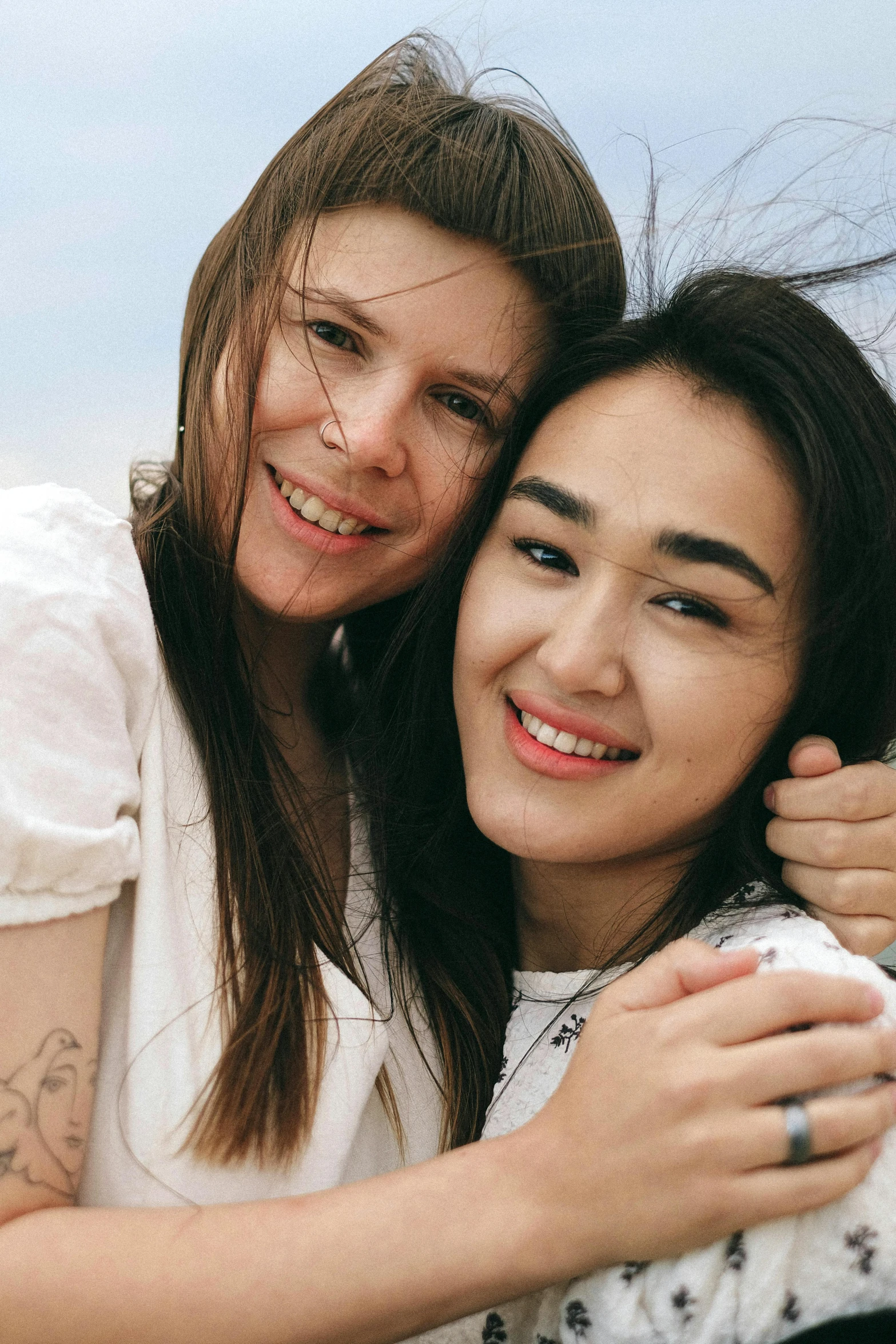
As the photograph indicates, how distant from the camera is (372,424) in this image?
1.71 metres

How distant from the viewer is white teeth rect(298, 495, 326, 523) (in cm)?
182

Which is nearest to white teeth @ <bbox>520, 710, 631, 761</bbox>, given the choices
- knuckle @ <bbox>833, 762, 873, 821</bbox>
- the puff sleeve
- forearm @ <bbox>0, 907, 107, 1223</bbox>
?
knuckle @ <bbox>833, 762, 873, 821</bbox>

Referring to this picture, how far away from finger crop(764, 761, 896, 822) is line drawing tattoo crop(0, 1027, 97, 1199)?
96 centimetres

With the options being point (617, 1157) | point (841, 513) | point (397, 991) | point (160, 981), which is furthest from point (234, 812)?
point (841, 513)

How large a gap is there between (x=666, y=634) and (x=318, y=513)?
60 centimetres

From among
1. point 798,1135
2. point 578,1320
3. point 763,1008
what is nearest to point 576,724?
point 763,1008

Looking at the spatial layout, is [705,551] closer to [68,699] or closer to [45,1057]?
[68,699]

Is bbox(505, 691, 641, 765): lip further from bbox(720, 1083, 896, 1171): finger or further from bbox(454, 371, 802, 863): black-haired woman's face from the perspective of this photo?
bbox(720, 1083, 896, 1171): finger

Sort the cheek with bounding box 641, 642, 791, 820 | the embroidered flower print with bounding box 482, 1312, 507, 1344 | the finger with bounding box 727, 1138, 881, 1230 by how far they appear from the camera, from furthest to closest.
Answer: the cheek with bounding box 641, 642, 791, 820
the embroidered flower print with bounding box 482, 1312, 507, 1344
the finger with bounding box 727, 1138, 881, 1230

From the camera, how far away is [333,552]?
1.84m

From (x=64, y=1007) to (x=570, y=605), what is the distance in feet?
2.61

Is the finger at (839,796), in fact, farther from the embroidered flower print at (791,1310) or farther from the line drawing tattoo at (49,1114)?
the line drawing tattoo at (49,1114)

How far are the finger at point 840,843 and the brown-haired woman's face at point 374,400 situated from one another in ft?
2.28

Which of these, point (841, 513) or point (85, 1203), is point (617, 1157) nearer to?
point (85, 1203)
